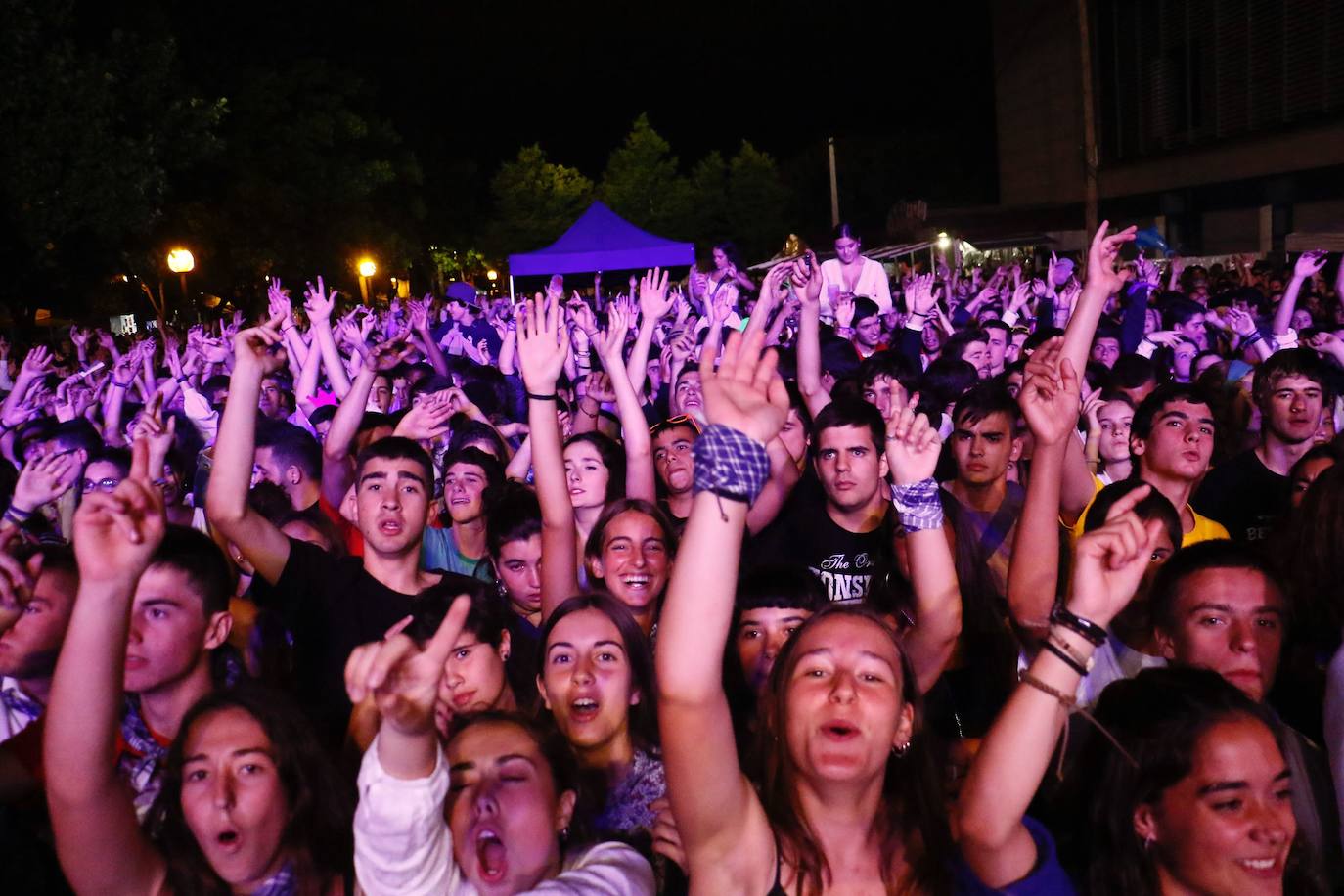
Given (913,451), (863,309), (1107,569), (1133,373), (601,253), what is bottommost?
(1107,569)

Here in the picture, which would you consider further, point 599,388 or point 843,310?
point 843,310

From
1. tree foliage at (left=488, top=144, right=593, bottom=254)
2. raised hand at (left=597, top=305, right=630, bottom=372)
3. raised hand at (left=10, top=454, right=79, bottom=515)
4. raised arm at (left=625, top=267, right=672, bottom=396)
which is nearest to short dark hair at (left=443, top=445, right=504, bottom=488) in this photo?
raised hand at (left=597, top=305, right=630, bottom=372)

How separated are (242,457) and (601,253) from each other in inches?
798

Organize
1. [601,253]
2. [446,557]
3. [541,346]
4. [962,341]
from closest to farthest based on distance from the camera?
[541,346]
[446,557]
[962,341]
[601,253]

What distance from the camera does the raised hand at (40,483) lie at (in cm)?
359

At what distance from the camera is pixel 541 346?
12.4 feet

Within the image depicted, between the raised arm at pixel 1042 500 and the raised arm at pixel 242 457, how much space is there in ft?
7.45

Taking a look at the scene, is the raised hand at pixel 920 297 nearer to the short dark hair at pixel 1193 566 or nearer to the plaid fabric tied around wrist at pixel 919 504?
the short dark hair at pixel 1193 566

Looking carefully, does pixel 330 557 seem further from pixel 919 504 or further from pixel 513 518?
pixel 919 504

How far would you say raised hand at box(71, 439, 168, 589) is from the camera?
226cm

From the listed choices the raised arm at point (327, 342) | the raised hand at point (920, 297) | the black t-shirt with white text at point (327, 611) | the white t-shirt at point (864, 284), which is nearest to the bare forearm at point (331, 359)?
the raised arm at point (327, 342)

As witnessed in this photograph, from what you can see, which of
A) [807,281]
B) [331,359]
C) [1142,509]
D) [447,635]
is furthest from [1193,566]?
[331,359]

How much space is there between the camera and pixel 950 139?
62656 mm

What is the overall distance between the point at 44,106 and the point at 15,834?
16983mm
